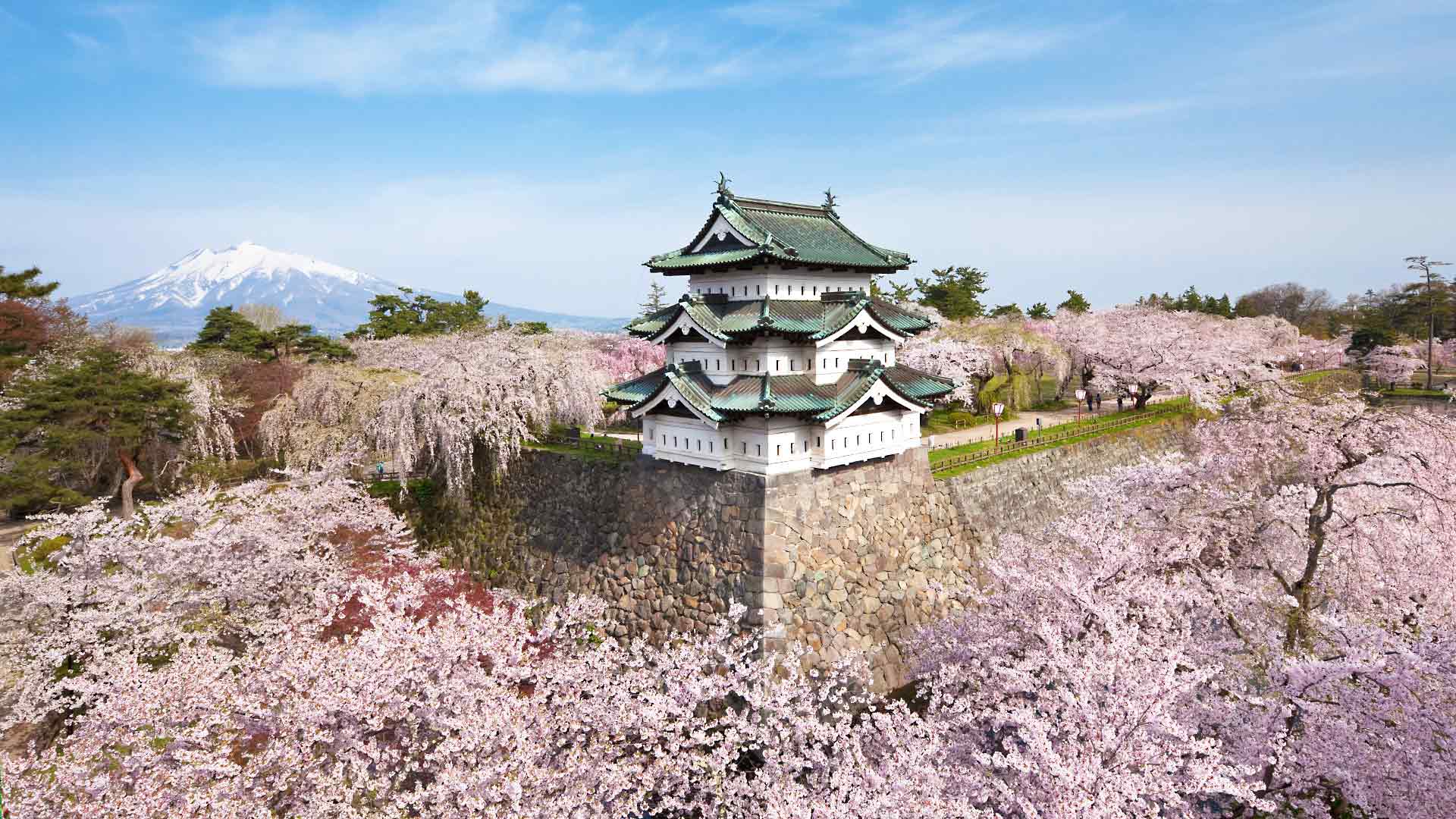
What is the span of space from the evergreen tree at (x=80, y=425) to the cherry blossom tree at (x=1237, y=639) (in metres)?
24.4

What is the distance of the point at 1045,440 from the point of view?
1070 inches

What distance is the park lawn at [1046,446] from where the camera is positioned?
22119 millimetres

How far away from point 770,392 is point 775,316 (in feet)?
6.19

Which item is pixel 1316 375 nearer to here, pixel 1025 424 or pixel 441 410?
pixel 1025 424

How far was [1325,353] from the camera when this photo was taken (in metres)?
49.4

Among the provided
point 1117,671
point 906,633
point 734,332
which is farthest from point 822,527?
point 1117,671

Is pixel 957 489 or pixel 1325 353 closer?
pixel 957 489

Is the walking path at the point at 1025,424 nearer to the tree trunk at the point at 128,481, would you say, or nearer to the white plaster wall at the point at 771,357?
the white plaster wall at the point at 771,357

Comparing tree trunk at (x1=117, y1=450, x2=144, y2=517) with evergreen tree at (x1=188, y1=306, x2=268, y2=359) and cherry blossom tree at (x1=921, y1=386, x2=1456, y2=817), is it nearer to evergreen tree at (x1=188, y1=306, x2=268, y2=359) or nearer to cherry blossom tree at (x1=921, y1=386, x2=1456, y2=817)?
evergreen tree at (x1=188, y1=306, x2=268, y2=359)

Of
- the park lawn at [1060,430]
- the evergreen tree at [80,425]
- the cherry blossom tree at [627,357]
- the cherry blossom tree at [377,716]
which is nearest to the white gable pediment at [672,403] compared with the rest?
the cherry blossom tree at [377,716]

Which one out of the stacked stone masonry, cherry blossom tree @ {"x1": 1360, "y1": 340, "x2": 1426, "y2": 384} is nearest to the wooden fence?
the stacked stone masonry

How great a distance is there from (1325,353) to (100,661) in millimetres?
65655

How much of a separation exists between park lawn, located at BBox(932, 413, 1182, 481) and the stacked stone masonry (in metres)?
0.37

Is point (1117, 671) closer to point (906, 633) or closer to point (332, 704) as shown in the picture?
point (906, 633)
